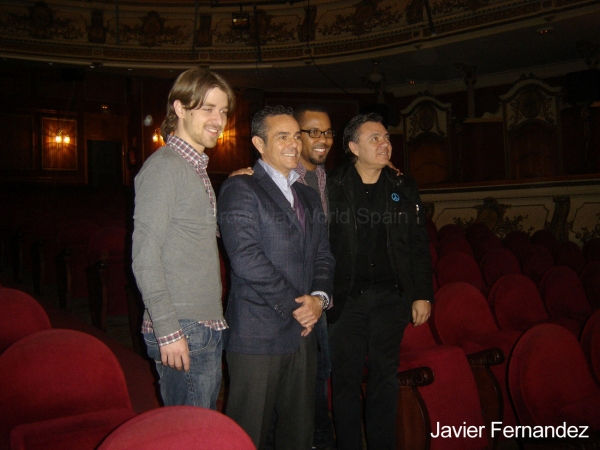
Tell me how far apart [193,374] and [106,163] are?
8275 millimetres

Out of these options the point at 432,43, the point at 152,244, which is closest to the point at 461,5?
the point at 432,43

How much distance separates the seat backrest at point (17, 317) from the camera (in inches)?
48.7

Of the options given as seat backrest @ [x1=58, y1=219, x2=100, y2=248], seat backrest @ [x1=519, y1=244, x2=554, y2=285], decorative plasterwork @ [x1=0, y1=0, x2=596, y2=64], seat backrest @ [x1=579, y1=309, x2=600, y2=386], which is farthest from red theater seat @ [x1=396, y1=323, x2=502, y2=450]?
decorative plasterwork @ [x1=0, y1=0, x2=596, y2=64]

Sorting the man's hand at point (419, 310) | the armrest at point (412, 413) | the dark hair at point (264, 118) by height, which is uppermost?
the dark hair at point (264, 118)

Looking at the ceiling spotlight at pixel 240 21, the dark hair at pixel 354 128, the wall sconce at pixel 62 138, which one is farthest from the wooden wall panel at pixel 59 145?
the dark hair at pixel 354 128

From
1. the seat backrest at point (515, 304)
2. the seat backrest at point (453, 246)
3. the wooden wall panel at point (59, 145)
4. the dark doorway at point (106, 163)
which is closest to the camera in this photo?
the seat backrest at point (515, 304)

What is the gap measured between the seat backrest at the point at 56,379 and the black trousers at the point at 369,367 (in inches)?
23.2

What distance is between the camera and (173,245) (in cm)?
97

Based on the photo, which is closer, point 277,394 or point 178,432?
point 178,432

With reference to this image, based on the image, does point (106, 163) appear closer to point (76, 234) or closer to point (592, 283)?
point (76, 234)

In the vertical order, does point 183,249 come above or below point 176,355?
above

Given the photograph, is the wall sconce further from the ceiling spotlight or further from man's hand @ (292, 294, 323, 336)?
man's hand @ (292, 294, 323, 336)

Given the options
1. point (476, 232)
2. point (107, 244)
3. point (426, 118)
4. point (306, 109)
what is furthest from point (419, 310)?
point (426, 118)

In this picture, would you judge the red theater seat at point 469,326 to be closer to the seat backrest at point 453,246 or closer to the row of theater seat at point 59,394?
the row of theater seat at point 59,394
